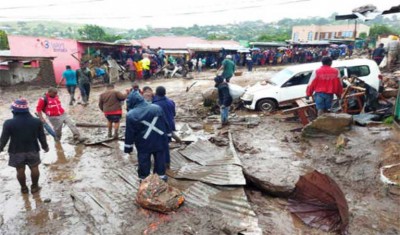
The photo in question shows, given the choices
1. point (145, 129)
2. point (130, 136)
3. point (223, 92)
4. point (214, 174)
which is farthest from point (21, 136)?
point (223, 92)

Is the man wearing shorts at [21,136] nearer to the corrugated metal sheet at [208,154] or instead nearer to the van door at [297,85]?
the corrugated metal sheet at [208,154]

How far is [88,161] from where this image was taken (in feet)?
22.8

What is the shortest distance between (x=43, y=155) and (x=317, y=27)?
71.2m

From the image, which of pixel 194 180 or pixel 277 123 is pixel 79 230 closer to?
pixel 194 180

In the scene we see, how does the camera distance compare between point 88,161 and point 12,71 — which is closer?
point 88,161

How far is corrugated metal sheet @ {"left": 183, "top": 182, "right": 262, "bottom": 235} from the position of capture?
398 cm

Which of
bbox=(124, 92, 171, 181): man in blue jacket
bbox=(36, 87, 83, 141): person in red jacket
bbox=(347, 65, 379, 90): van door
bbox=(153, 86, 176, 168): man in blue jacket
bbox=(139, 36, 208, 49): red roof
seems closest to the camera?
bbox=(124, 92, 171, 181): man in blue jacket

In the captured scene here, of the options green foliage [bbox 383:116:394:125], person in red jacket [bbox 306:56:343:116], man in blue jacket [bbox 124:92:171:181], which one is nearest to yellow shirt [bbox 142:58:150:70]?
person in red jacket [bbox 306:56:343:116]

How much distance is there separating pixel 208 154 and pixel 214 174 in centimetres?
123

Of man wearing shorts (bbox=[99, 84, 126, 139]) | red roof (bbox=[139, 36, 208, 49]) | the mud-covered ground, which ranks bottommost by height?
the mud-covered ground

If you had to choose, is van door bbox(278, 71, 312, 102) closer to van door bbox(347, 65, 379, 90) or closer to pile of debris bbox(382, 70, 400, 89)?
van door bbox(347, 65, 379, 90)

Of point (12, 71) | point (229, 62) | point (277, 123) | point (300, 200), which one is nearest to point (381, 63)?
point (229, 62)

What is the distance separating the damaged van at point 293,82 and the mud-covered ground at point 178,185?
167cm

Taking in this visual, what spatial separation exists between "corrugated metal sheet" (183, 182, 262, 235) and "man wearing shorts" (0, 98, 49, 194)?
2472mm
